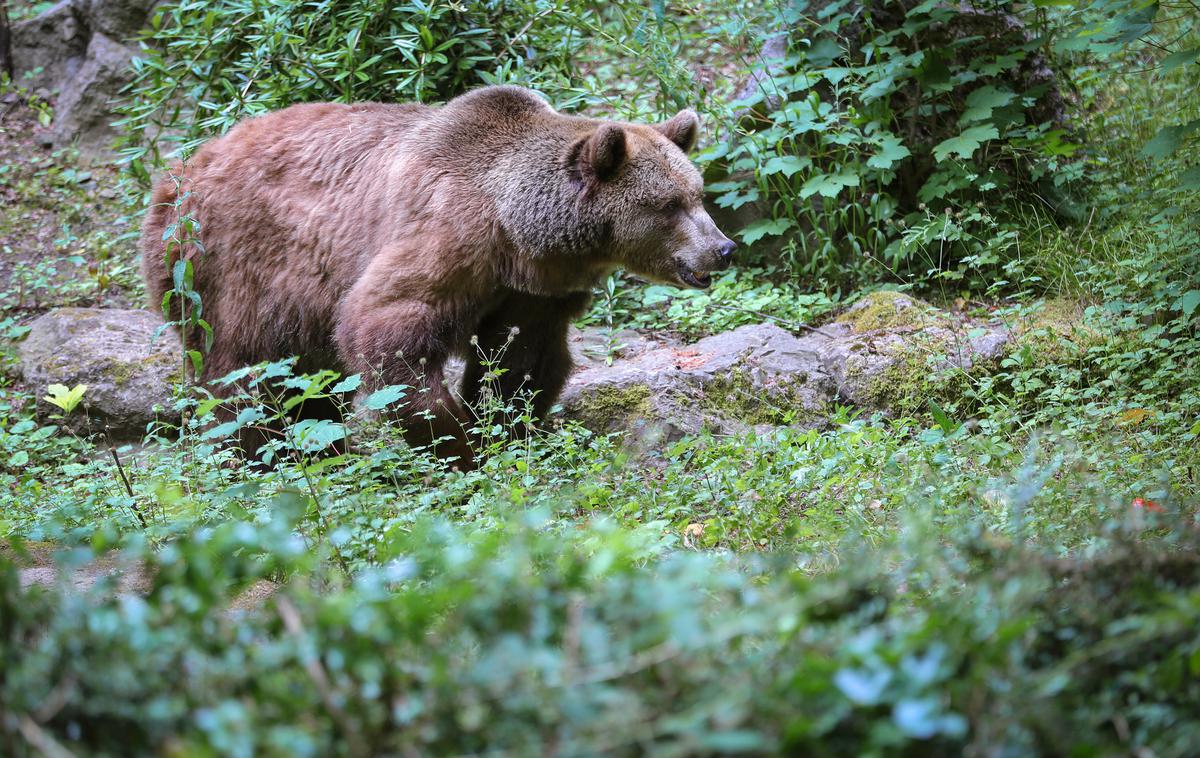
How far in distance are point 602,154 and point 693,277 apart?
2.91 ft

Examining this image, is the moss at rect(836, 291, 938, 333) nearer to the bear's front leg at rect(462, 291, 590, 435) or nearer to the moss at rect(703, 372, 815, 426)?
the moss at rect(703, 372, 815, 426)

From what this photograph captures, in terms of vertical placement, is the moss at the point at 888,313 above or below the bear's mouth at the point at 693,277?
below

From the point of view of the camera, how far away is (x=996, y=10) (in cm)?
812

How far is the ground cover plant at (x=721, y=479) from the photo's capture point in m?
1.50

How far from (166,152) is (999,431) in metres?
7.61

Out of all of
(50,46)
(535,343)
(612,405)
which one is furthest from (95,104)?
(612,405)

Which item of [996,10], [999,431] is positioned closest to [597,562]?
[999,431]

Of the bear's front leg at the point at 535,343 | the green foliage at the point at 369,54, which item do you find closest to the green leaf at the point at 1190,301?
the bear's front leg at the point at 535,343

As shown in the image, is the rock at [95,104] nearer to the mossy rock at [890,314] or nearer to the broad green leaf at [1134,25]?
the mossy rock at [890,314]

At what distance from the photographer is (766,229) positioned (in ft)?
26.6

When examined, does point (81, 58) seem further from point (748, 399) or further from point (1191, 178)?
point (1191, 178)

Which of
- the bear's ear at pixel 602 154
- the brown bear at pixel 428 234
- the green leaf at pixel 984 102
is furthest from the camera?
the green leaf at pixel 984 102

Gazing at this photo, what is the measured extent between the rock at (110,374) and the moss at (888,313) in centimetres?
451

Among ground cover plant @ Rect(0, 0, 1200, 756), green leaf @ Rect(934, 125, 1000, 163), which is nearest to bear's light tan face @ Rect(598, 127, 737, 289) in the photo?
ground cover plant @ Rect(0, 0, 1200, 756)
